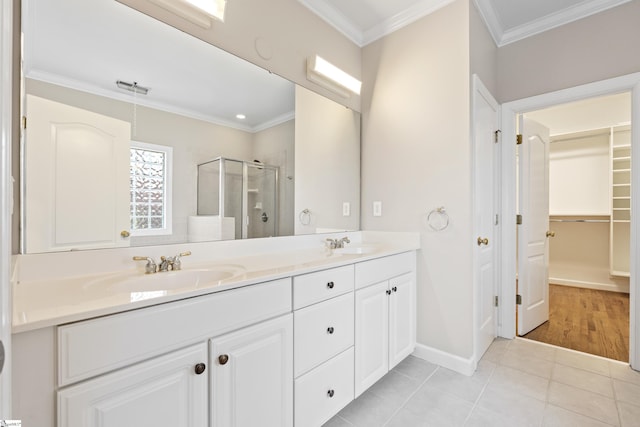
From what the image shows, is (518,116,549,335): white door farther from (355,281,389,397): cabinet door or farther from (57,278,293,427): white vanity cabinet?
(57,278,293,427): white vanity cabinet

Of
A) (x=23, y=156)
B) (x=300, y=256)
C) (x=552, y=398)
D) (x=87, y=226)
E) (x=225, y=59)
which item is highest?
(x=225, y=59)

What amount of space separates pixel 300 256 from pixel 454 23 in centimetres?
187

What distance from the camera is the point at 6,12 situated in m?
0.40

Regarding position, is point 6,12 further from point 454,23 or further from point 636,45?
point 636,45

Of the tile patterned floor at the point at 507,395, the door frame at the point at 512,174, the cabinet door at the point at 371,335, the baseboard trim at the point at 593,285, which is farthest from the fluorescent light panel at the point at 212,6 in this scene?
the baseboard trim at the point at 593,285

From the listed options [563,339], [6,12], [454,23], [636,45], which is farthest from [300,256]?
[636,45]

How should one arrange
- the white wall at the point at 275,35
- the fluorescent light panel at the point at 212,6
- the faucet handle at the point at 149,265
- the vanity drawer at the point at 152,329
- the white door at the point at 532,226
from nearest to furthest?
the vanity drawer at the point at 152,329
the faucet handle at the point at 149,265
the fluorescent light panel at the point at 212,6
the white wall at the point at 275,35
the white door at the point at 532,226

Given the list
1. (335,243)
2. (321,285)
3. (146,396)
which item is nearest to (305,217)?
(335,243)

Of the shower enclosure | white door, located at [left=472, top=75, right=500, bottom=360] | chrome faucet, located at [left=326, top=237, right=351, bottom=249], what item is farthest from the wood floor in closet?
the shower enclosure

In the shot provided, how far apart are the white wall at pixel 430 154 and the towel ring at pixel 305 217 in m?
0.61

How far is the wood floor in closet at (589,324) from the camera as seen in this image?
2.30m

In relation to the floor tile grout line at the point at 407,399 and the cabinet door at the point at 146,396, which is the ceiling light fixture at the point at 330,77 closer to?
the cabinet door at the point at 146,396

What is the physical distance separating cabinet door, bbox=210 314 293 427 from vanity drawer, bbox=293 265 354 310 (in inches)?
3.9

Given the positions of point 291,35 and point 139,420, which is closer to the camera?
point 139,420
